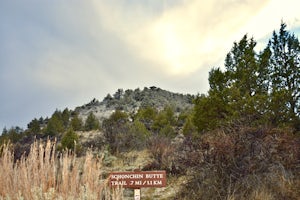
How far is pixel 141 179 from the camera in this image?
5719mm

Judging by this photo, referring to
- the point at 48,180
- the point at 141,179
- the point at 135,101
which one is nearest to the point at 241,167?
the point at 141,179

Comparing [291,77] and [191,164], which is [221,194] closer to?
[191,164]

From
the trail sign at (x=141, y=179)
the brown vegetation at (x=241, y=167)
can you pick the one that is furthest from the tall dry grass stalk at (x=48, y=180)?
the brown vegetation at (x=241, y=167)

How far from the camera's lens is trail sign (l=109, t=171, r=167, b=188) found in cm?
566

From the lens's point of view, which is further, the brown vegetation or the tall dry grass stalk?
the brown vegetation

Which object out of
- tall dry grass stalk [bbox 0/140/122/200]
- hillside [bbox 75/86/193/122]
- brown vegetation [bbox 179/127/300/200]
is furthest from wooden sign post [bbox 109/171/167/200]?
hillside [bbox 75/86/193/122]

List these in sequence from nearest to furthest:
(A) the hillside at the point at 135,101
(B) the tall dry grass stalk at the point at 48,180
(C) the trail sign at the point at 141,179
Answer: (B) the tall dry grass stalk at the point at 48,180, (C) the trail sign at the point at 141,179, (A) the hillside at the point at 135,101

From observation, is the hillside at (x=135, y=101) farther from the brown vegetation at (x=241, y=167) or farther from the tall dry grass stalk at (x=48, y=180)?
the tall dry grass stalk at (x=48, y=180)

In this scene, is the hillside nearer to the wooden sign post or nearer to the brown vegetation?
the brown vegetation

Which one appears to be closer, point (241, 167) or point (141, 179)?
point (141, 179)

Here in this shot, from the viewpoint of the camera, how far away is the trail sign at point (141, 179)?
566 cm

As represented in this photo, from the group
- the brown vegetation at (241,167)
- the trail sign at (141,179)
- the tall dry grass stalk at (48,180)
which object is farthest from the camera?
the brown vegetation at (241,167)

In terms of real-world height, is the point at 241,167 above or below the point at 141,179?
above

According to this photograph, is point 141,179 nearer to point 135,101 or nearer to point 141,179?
point 141,179
